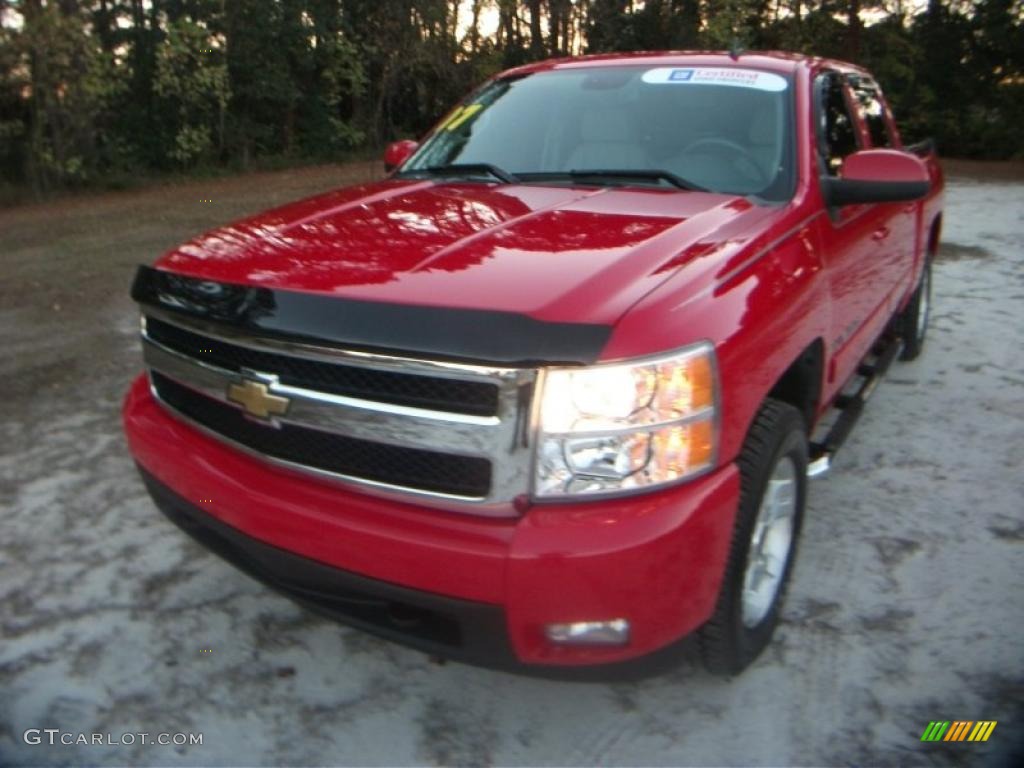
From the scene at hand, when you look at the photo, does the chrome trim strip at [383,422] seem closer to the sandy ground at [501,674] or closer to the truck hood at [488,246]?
the truck hood at [488,246]

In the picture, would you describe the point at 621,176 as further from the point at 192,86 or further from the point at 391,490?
the point at 192,86

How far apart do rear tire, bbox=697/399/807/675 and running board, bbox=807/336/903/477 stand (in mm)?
253

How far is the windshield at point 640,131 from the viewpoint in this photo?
314 cm

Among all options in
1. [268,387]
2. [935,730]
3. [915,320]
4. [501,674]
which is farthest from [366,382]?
[915,320]

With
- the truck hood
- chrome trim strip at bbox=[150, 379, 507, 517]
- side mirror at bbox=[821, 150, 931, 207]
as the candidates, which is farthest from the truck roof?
chrome trim strip at bbox=[150, 379, 507, 517]

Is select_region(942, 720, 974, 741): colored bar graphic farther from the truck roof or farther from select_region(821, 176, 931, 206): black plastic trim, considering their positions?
the truck roof

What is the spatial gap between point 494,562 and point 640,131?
205cm

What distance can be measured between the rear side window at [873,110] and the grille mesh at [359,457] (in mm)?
3208

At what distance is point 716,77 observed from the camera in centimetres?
348

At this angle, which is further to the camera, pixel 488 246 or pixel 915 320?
pixel 915 320

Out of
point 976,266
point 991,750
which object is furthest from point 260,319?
point 976,266

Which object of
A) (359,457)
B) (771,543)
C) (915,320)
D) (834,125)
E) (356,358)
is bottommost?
Result: (771,543)

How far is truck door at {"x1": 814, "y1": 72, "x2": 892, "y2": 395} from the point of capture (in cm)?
306

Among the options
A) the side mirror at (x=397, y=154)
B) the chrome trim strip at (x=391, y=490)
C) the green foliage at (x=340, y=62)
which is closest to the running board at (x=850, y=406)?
the chrome trim strip at (x=391, y=490)
